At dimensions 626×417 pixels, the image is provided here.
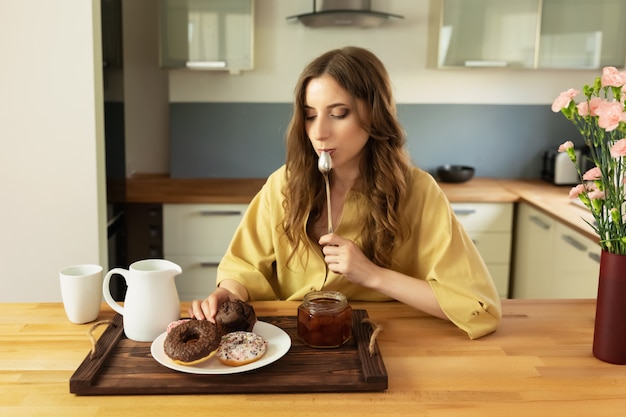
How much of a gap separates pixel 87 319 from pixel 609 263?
3.56 ft

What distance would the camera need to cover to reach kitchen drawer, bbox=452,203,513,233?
3.43m

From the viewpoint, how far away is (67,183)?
2730 millimetres

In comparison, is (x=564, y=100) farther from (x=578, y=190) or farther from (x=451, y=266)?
(x=451, y=266)

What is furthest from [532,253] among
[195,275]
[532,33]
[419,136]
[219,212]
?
[195,275]

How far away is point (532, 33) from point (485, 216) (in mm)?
952

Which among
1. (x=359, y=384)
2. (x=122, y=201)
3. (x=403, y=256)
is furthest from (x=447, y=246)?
(x=122, y=201)

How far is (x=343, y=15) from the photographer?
3.44m

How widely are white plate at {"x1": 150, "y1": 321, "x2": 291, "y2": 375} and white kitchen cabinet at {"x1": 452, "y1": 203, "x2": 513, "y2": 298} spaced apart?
215 cm

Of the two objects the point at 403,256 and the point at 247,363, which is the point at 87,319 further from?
the point at 403,256

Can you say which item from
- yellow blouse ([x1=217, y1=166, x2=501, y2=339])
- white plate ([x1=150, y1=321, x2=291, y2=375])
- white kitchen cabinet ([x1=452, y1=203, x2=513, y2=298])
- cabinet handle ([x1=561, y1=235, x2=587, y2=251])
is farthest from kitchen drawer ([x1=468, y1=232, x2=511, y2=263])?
white plate ([x1=150, y1=321, x2=291, y2=375])

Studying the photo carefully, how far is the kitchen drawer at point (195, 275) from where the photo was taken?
3441 millimetres

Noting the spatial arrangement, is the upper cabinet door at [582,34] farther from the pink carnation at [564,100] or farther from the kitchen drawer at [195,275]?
the pink carnation at [564,100]

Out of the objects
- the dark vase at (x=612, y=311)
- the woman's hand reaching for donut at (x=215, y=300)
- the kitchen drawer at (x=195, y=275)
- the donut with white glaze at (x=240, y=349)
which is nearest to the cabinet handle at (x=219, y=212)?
the kitchen drawer at (x=195, y=275)

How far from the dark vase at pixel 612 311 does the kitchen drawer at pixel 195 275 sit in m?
2.33
